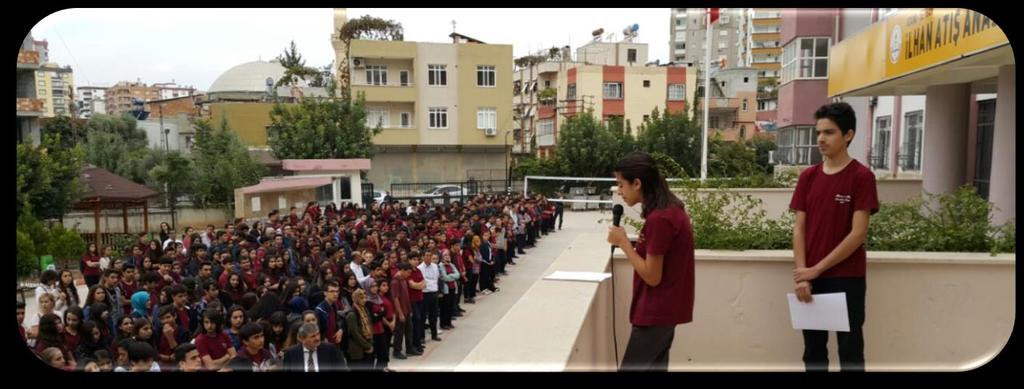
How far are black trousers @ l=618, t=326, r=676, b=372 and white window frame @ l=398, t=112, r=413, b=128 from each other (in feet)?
77.5

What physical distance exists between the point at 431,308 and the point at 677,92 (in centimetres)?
2888

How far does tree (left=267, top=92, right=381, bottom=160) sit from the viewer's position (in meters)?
18.4

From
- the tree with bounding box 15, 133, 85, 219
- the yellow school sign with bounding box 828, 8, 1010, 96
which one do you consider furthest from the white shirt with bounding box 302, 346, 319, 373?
the yellow school sign with bounding box 828, 8, 1010, 96

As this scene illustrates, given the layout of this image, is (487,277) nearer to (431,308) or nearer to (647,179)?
(431,308)

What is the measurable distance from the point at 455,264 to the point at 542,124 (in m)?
28.1

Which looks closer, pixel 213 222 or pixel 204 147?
pixel 213 222

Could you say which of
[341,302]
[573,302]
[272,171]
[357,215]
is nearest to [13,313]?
[573,302]

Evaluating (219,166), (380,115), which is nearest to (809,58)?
(219,166)

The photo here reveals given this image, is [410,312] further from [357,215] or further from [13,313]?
[357,215]

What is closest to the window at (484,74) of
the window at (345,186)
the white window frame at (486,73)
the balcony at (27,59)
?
the white window frame at (486,73)

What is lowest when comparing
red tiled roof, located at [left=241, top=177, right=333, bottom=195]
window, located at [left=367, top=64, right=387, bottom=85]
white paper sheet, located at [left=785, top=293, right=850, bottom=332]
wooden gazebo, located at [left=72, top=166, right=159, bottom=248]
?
red tiled roof, located at [left=241, top=177, right=333, bottom=195]

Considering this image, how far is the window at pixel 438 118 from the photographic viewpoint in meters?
25.3

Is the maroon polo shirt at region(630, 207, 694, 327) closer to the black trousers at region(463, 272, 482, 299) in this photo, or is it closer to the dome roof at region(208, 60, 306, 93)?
the black trousers at region(463, 272, 482, 299)

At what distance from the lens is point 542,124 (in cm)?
3697
